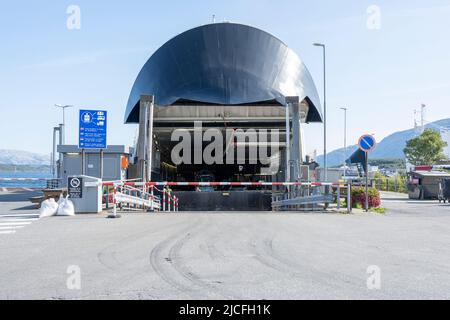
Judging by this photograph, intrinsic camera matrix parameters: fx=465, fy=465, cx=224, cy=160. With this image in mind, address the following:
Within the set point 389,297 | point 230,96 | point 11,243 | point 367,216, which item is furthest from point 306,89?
point 389,297

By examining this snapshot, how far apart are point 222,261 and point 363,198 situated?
13511mm

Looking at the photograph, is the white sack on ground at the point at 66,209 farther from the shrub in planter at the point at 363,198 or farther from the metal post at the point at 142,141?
the shrub in planter at the point at 363,198

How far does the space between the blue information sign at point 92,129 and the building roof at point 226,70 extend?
8.11 metres

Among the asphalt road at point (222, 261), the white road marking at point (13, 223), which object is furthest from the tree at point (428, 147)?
the white road marking at point (13, 223)

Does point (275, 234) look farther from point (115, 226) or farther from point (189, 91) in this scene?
point (189, 91)

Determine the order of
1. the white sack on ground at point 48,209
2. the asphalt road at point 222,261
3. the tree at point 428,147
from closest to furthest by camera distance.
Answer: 1. the asphalt road at point 222,261
2. the white sack on ground at point 48,209
3. the tree at point 428,147

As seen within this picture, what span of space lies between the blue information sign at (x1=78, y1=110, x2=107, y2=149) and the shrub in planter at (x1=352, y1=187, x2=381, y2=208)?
10642 millimetres

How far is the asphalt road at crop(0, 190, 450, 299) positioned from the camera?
16.0ft

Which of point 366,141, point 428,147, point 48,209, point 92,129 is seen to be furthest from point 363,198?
point 428,147

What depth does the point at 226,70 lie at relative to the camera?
27.5 meters

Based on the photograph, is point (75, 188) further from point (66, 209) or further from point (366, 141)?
point (366, 141)

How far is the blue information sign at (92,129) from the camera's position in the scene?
18781 millimetres

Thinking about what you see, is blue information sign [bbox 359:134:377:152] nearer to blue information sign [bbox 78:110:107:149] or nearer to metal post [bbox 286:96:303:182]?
metal post [bbox 286:96:303:182]
